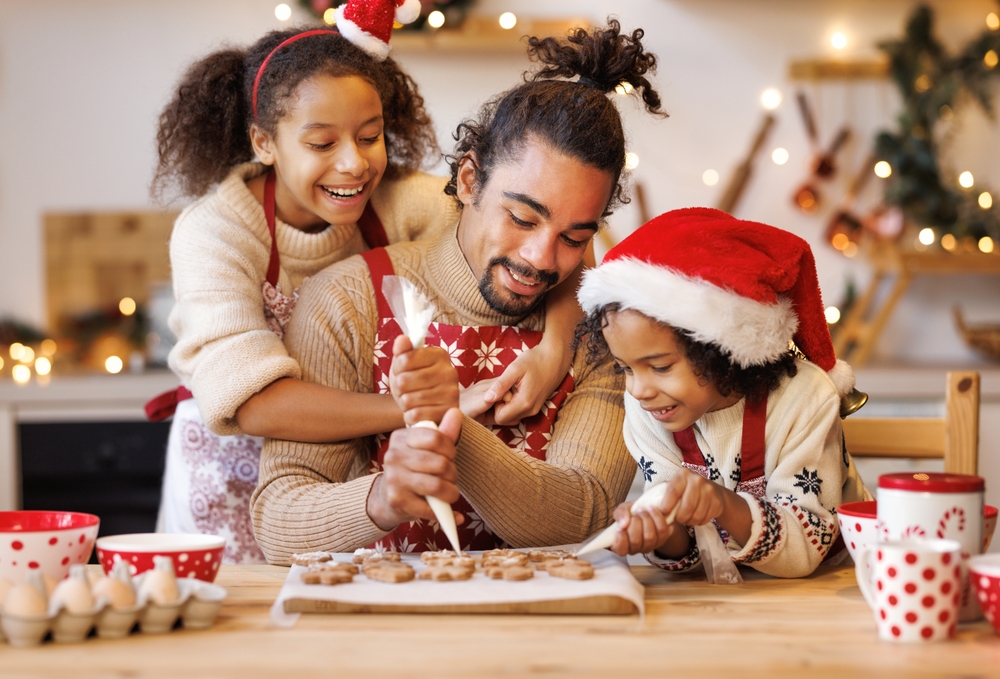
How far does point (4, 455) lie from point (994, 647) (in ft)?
8.20

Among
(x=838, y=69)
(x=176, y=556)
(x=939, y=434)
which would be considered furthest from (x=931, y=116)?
(x=176, y=556)

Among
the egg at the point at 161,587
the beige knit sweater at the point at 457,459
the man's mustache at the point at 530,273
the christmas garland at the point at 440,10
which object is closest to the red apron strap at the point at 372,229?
the beige knit sweater at the point at 457,459

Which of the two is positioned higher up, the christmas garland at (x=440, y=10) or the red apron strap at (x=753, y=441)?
the christmas garland at (x=440, y=10)

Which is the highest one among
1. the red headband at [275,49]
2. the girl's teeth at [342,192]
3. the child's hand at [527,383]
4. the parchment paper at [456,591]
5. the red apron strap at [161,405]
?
the red headband at [275,49]

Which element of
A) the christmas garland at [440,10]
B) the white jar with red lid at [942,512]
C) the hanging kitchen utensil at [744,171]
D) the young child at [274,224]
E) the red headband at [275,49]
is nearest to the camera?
the white jar with red lid at [942,512]

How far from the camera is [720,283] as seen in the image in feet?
3.62

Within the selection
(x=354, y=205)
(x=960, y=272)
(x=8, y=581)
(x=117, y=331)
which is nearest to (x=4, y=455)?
(x=117, y=331)

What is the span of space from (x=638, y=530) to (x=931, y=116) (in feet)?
8.13

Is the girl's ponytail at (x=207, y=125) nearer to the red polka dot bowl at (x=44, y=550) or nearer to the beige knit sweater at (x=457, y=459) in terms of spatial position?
the beige knit sweater at (x=457, y=459)

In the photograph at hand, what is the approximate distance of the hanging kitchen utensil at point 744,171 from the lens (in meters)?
3.13

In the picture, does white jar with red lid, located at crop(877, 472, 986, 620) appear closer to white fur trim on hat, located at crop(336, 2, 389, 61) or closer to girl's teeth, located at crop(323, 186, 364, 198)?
girl's teeth, located at crop(323, 186, 364, 198)

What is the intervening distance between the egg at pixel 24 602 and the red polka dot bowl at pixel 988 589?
76 cm

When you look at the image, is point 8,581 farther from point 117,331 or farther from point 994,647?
point 117,331

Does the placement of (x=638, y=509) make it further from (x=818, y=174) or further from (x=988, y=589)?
(x=818, y=174)
